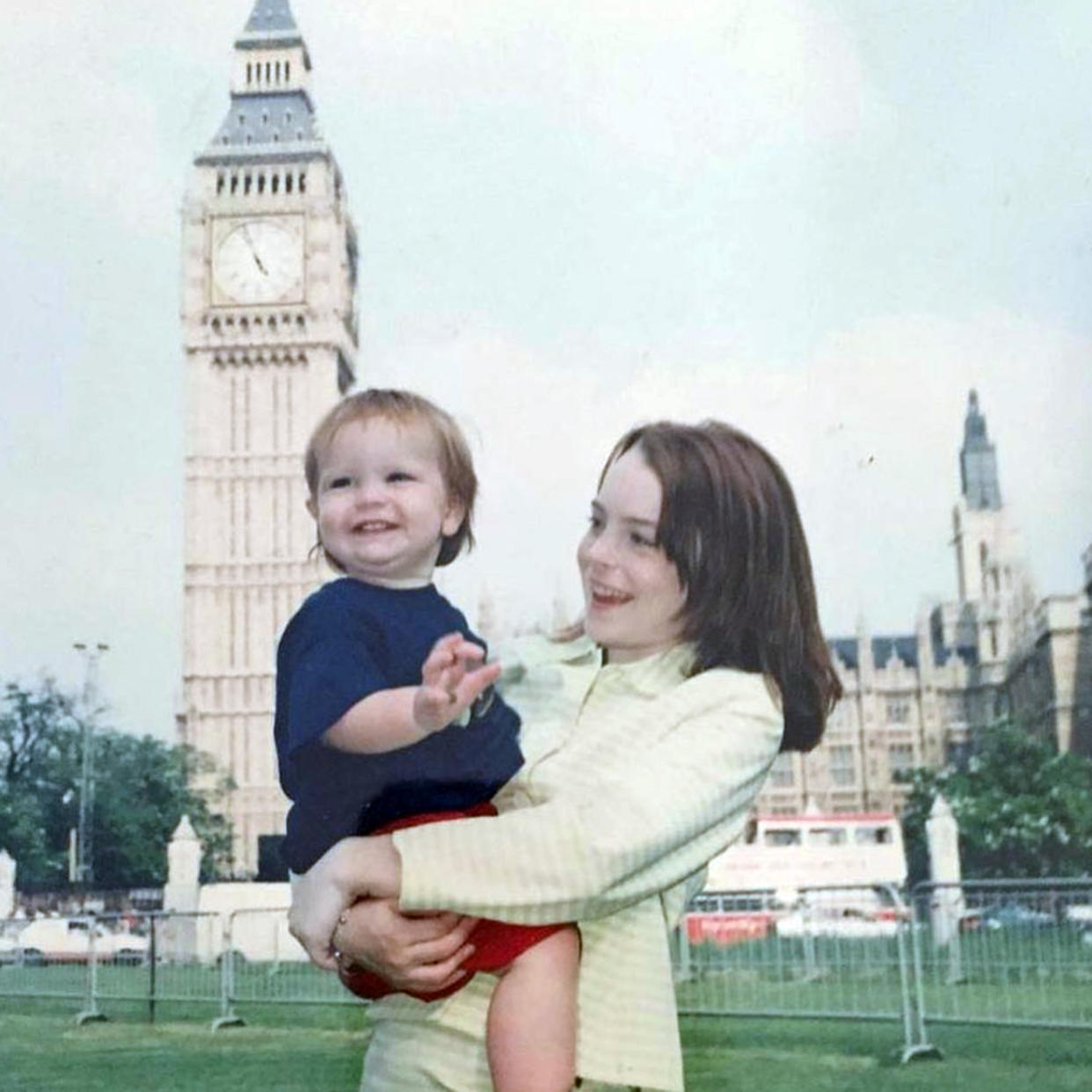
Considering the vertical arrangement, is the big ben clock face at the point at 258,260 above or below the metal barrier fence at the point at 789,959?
above

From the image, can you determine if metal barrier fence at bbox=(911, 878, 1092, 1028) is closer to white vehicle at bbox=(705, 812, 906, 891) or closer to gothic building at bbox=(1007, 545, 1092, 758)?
white vehicle at bbox=(705, 812, 906, 891)

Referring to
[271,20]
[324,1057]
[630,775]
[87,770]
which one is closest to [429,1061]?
[630,775]

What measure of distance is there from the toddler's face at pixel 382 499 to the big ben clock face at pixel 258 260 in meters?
0.36

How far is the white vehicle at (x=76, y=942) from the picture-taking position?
1252 mm

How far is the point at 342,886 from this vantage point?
77 cm

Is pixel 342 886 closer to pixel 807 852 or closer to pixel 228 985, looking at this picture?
pixel 228 985

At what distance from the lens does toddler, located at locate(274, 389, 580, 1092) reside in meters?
0.77

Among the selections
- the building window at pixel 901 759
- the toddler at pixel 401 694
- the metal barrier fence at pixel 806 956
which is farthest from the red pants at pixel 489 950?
the building window at pixel 901 759

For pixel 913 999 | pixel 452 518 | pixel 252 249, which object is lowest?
pixel 913 999

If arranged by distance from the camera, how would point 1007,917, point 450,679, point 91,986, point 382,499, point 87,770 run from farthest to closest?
point 1007,917, point 91,986, point 87,770, point 382,499, point 450,679

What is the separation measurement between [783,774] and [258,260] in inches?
23.5

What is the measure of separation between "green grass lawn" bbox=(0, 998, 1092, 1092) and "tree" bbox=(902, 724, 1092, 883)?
0.22 m

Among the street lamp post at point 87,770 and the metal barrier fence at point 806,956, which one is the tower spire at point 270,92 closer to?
the street lamp post at point 87,770

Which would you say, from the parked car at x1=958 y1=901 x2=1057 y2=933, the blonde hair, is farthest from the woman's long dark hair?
the parked car at x1=958 y1=901 x2=1057 y2=933
